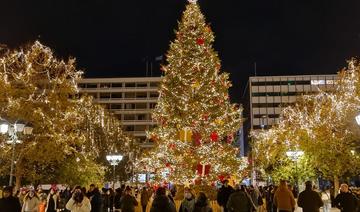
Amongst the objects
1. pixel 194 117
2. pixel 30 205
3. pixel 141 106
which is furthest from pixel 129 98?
pixel 30 205

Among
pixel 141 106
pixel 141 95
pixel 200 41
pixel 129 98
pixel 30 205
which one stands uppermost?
pixel 141 95

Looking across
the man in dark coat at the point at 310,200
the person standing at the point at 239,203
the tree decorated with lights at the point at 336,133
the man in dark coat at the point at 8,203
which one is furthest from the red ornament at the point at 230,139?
the man in dark coat at the point at 8,203

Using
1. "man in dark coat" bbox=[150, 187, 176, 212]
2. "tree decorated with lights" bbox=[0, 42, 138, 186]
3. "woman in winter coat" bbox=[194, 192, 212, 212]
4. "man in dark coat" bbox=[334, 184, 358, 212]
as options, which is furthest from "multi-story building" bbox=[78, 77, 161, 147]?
"man in dark coat" bbox=[150, 187, 176, 212]

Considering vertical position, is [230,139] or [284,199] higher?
[230,139]

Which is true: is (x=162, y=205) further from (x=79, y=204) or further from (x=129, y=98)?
(x=129, y=98)

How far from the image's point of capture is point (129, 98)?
11481 cm

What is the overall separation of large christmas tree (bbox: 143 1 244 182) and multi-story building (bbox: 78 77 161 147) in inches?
3149

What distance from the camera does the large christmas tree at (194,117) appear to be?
30.9m

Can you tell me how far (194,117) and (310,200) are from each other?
62.5ft

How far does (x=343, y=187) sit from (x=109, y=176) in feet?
191

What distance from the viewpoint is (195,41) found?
109 feet

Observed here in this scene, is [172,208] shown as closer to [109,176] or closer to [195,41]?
[195,41]

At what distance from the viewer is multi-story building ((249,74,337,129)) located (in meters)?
109

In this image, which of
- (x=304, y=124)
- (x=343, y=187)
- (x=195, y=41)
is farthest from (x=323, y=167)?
(x=343, y=187)
